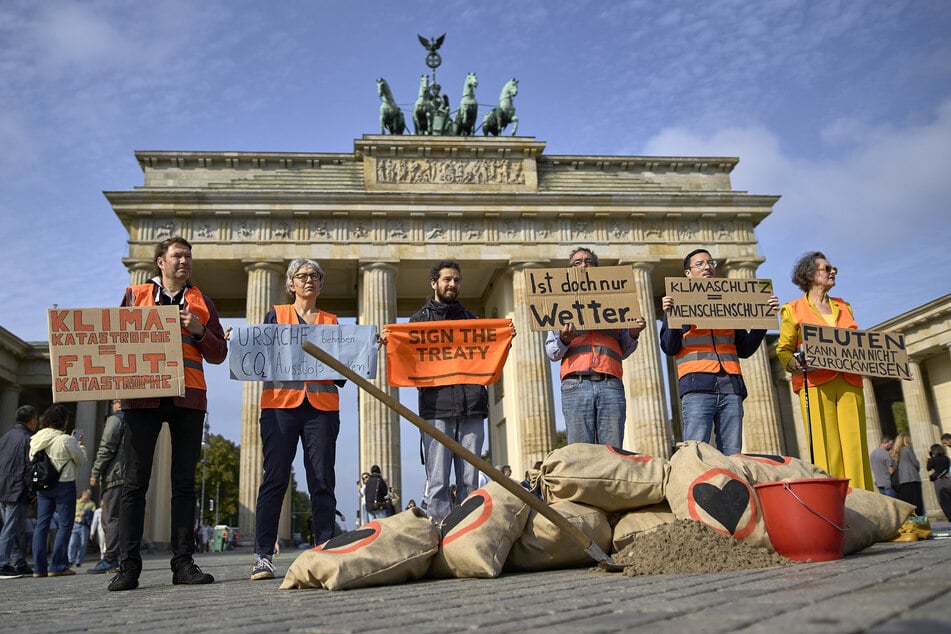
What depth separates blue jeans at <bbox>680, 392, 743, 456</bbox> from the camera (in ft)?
22.1

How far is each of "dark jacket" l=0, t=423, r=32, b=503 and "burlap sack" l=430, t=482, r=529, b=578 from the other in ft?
21.9

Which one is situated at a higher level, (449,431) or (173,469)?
→ (449,431)

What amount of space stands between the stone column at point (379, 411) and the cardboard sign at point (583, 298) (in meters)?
15.9

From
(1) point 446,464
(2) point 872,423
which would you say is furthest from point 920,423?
(1) point 446,464

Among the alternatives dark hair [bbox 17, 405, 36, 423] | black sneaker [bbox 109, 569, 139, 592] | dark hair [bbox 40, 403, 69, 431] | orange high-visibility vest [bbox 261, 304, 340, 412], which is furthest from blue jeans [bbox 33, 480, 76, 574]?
orange high-visibility vest [bbox 261, 304, 340, 412]

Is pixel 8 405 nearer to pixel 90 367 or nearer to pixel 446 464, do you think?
pixel 90 367

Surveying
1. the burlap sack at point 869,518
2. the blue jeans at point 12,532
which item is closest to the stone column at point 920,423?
the burlap sack at point 869,518

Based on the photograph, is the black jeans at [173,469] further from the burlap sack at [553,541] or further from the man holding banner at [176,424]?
the burlap sack at [553,541]

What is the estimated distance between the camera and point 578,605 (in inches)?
114

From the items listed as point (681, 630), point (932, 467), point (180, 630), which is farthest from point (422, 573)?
point (932, 467)

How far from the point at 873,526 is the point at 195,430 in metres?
4.96

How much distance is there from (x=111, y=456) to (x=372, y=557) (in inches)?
234

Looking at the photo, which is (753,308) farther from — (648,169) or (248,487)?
(648,169)

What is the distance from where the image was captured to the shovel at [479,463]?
4.32 meters
